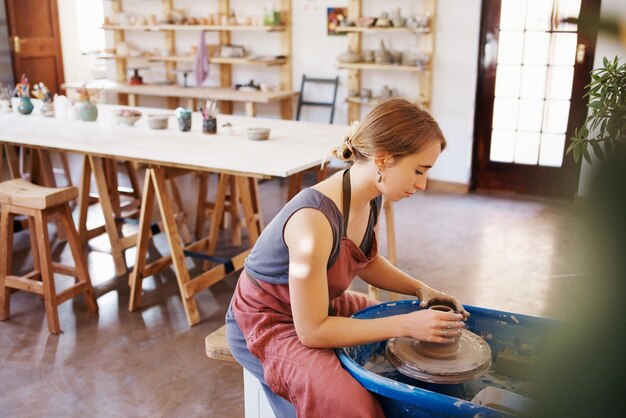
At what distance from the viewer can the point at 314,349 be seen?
63.9 inches

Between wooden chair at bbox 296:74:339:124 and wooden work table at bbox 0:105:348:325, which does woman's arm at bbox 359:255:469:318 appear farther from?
wooden chair at bbox 296:74:339:124

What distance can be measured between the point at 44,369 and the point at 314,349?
1.67 m

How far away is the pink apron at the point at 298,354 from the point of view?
59.8 inches

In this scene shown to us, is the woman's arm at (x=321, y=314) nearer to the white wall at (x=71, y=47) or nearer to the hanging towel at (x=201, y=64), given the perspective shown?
the hanging towel at (x=201, y=64)

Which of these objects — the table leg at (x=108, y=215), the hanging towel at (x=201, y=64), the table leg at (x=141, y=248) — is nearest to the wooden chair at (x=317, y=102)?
the hanging towel at (x=201, y=64)

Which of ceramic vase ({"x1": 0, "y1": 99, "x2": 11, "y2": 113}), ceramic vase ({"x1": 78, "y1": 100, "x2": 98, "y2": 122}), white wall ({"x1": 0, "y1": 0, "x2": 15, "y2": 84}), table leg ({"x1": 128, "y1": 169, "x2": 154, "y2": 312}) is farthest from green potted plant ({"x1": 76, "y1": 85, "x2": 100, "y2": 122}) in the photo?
white wall ({"x1": 0, "y1": 0, "x2": 15, "y2": 84})

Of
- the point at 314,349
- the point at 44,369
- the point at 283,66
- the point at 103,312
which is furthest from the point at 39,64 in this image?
the point at 314,349

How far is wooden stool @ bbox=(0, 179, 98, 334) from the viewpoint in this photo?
306 cm

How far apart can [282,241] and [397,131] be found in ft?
1.35

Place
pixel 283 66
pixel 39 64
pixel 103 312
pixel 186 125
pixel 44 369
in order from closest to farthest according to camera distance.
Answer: pixel 44 369
pixel 103 312
pixel 186 125
pixel 283 66
pixel 39 64

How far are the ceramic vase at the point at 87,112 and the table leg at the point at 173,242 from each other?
1.11m

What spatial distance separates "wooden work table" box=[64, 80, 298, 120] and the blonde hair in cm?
426

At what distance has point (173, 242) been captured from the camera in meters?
3.20

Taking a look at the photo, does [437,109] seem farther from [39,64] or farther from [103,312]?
[39,64]
